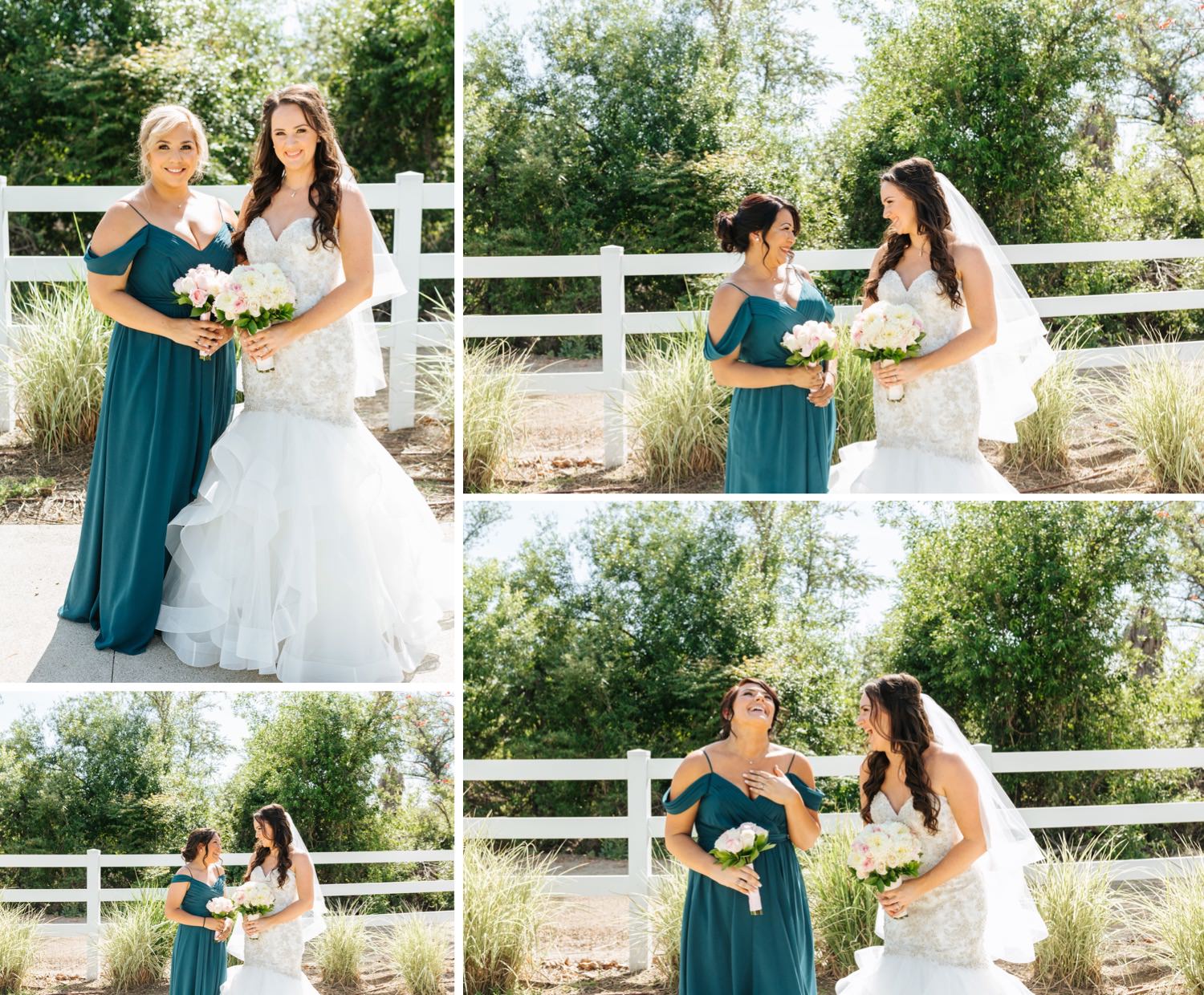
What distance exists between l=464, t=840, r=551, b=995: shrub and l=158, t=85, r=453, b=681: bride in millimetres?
1984

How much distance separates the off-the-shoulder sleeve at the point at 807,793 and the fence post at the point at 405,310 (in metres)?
4.67

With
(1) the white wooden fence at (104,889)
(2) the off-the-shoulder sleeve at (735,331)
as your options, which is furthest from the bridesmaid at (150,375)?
(1) the white wooden fence at (104,889)

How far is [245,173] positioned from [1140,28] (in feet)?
29.8

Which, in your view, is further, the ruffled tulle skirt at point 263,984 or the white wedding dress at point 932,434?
the ruffled tulle skirt at point 263,984

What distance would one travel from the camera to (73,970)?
8820 mm

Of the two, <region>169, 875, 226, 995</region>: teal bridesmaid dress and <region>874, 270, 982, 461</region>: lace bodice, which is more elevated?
<region>874, 270, 982, 461</region>: lace bodice

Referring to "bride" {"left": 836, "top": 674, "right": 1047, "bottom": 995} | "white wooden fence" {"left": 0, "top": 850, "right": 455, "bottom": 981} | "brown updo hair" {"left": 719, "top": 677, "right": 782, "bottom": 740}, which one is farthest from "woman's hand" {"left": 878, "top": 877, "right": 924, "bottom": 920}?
"white wooden fence" {"left": 0, "top": 850, "right": 455, "bottom": 981}

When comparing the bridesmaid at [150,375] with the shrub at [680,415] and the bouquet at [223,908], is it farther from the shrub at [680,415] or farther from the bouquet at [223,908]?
the shrub at [680,415]

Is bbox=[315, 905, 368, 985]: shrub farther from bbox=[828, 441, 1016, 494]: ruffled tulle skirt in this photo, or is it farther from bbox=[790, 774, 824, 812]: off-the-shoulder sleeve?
bbox=[828, 441, 1016, 494]: ruffled tulle skirt

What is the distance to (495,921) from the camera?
258 inches

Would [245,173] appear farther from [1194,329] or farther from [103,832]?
[1194,329]

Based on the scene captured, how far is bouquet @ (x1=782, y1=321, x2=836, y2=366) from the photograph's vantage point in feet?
16.3

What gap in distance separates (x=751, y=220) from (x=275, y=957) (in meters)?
4.42

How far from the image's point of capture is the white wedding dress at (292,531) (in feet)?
16.0
